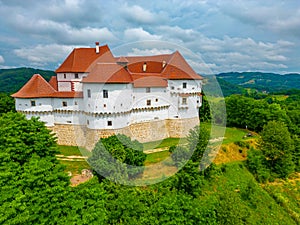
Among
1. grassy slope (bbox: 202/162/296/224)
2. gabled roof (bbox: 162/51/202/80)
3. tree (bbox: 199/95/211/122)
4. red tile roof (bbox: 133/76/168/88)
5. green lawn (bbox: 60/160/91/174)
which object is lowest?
grassy slope (bbox: 202/162/296/224)

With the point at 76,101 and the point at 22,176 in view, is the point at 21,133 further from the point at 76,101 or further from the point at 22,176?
the point at 76,101

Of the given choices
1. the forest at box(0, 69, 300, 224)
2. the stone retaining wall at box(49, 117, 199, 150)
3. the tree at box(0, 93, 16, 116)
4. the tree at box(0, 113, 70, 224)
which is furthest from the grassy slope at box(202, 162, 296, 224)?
the tree at box(0, 93, 16, 116)

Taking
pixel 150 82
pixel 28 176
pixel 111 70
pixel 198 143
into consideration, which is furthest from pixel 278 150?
pixel 28 176

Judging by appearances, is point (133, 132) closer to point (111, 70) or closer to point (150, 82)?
point (150, 82)

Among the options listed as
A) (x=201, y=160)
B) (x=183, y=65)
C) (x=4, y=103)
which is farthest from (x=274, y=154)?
(x=4, y=103)

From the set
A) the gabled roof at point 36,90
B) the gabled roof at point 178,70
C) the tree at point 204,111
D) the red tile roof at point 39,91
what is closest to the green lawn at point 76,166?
the red tile roof at point 39,91

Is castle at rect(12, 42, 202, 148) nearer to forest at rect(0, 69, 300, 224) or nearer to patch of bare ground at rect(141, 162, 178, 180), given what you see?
forest at rect(0, 69, 300, 224)
